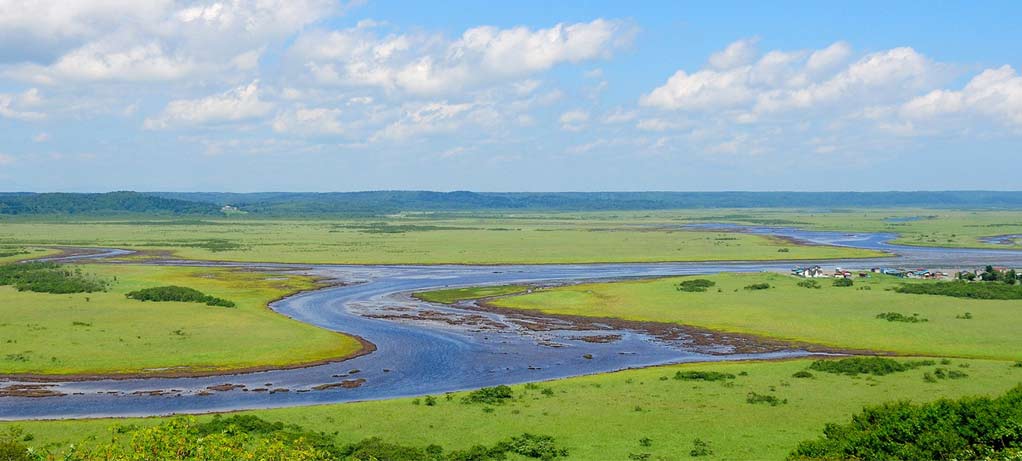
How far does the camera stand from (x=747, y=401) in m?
37.1

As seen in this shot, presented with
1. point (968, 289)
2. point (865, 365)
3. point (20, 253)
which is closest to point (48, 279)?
point (20, 253)

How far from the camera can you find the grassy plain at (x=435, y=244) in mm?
117438

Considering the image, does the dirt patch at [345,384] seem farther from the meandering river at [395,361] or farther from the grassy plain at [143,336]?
the grassy plain at [143,336]

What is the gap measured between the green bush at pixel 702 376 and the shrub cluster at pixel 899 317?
74.7ft

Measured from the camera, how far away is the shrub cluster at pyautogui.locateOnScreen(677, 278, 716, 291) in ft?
254

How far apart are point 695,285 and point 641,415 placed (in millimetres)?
45097

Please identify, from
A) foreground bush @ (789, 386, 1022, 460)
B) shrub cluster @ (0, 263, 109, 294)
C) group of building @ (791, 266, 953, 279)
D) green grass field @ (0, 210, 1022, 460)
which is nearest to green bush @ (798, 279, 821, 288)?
green grass field @ (0, 210, 1022, 460)

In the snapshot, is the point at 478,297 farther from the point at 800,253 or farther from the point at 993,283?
the point at 800,253

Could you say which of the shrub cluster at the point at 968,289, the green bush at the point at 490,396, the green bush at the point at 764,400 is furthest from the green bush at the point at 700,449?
the shrub cluster at the point at 968,289

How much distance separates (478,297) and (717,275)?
85.6 ft

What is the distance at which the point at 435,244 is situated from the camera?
5684 inches

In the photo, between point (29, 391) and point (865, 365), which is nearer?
point (29, 391)

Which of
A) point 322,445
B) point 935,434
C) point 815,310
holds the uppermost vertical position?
point 935,434

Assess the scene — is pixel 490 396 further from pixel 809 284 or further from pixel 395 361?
pixel 809 284
